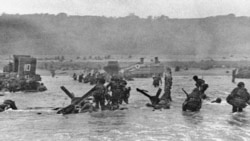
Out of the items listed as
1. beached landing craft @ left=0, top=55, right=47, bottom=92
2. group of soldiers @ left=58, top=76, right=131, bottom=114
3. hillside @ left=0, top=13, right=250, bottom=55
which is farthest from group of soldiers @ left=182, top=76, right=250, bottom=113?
hillside @ left=0, top=13, right=250, bottom=55

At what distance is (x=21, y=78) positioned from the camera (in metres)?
33.0

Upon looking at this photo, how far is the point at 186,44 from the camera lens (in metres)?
108

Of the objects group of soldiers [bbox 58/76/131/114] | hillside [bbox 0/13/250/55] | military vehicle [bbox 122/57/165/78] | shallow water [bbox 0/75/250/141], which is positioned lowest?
shallow water [bbox 0/75/250/141]

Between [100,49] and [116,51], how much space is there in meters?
4.86

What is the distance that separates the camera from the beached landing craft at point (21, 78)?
104 ft

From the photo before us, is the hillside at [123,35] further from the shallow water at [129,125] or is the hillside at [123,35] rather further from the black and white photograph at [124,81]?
the shallow water at [129,125]

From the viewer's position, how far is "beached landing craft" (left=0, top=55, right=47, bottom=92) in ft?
104

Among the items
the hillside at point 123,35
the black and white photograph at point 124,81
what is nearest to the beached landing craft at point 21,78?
the black and white photograph at point 124,81

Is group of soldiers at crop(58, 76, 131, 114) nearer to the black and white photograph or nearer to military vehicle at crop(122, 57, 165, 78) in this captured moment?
the black and white photograph

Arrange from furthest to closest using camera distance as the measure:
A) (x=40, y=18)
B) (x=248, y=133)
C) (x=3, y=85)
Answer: (x=40, y=18) → (x=3, y=85) → (x=248, y=133)

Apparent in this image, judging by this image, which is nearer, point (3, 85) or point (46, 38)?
point (3, 85)

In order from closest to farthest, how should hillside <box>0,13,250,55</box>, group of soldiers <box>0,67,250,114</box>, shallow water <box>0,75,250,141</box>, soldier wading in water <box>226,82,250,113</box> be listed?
shallow water <box>0,75,250,141</box> < soldier wading in water <box>226,82,250,113</box> < group of soldiers <box>0,67,250,114</box> < hillside <box>0,13,250,55</box>

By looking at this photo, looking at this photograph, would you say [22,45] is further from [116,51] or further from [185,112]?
[185,112]

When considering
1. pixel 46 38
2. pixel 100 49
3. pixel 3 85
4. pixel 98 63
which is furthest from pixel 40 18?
pixel 3 85
